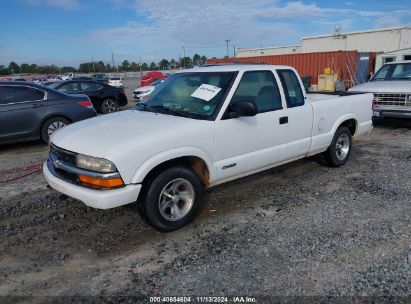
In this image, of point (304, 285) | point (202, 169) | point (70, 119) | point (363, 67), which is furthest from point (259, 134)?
point (363, 67)

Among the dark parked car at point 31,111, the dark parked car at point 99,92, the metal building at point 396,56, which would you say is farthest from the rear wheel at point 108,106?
the metal building at point 396,56

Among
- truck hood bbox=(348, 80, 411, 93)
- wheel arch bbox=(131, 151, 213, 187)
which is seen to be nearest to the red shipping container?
truck hood bbox=(348, 80, 411, 93)

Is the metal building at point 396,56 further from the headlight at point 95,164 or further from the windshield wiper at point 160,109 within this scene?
the headlight at point 95,164

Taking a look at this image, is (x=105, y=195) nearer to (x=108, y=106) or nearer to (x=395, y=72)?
(x=395, y=72)

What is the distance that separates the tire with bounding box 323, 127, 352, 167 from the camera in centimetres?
598

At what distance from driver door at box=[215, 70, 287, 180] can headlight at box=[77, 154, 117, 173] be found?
1267 millimetres

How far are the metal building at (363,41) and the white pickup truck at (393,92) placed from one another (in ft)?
75.6

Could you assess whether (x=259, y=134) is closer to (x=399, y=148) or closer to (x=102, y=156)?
(x=102, y=156)

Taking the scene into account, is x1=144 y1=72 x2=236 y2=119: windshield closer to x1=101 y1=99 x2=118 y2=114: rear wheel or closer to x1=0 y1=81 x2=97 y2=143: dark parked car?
x1=0 y1=81 x2=97 y2=143: dark parked car

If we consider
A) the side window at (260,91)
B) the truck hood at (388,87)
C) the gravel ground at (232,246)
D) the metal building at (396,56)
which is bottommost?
the gravel ground at (232,246)

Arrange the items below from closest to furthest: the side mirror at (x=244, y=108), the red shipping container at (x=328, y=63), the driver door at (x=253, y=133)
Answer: the side mirror at (x=244, y=108) < the driver door at (x=253, y=133) < the red shipping container at (x=328, y=63)

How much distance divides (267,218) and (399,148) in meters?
4.75

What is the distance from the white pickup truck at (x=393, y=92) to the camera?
8938 millimetres

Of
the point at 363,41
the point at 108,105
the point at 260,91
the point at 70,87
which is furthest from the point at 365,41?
the point at 260,91
